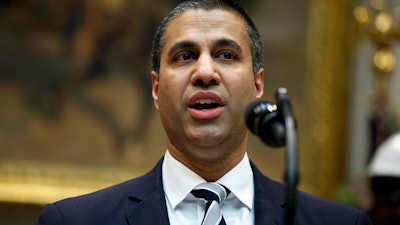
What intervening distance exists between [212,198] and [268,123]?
697mm

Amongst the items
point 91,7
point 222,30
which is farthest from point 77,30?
point 222,30

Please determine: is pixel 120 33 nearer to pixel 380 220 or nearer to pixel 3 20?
pixel 3 20

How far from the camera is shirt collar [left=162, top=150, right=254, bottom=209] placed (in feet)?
11.4

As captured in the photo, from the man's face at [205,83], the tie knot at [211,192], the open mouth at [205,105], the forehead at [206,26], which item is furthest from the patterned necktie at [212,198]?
the forehead at [206,26]

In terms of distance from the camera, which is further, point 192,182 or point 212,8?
point 212,8

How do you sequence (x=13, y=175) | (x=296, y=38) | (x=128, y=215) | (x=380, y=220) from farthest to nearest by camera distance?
(x=296, y=38)
(x=13, y=175)
(x=380, y=220)
(x=128, y=215)

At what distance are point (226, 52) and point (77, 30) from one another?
184 inches

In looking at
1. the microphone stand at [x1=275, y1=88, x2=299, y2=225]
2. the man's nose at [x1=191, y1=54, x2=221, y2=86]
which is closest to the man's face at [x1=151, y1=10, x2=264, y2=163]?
the man's nose at [x1=191, y1=54, x2=221, y2=86]

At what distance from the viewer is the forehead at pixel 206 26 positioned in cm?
351

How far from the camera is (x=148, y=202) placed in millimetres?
3496

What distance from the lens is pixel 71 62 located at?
7.97 m

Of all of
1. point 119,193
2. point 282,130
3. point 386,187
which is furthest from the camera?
point 386,187

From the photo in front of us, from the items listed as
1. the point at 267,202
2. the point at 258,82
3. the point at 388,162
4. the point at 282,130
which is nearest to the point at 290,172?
the point at 282,130

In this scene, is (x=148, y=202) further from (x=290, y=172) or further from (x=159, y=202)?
(x=290, y=172)
